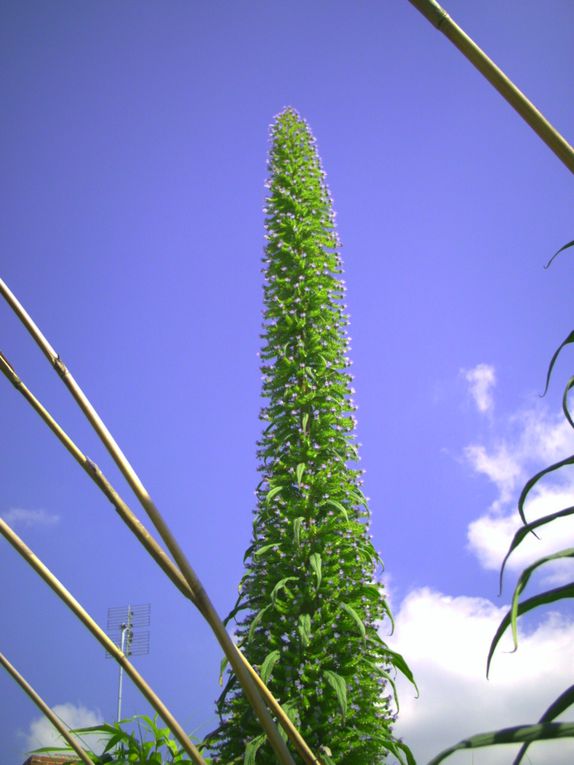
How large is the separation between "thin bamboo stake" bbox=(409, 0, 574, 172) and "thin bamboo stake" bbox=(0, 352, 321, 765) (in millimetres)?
466

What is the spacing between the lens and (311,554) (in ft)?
7.79

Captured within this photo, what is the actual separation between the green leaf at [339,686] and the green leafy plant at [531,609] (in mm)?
1425

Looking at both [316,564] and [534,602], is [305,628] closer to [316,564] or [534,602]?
[316,564]

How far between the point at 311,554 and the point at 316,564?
0.12 m

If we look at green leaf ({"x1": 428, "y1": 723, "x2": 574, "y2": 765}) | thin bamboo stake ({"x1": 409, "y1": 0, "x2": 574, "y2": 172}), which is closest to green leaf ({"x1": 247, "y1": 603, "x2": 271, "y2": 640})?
green leaf ({"x1": 428, "y1": 723, "x2": 574, "y2": 765})

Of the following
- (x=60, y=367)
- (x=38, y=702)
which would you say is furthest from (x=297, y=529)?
(x=60, y=367)

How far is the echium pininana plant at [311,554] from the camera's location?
2.10 m

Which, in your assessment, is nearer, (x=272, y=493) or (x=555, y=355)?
(x=555, y=355)

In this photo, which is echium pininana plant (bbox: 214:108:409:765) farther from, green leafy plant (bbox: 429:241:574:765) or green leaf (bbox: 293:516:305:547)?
green leafy plant (bbox: 429:241:574:765)

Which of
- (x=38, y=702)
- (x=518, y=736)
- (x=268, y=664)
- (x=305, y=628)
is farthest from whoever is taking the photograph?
(x=305, y=628)

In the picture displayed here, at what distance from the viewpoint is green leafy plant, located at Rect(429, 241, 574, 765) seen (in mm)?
478

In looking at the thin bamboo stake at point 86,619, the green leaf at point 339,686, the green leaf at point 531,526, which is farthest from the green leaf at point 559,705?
the green leaf at point 339,686

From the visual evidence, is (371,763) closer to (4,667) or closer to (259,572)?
(259,572)

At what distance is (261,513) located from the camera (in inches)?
98.6
